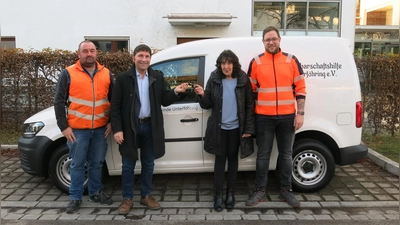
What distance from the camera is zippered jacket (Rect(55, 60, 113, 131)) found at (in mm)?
3855

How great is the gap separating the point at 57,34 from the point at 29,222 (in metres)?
9.43

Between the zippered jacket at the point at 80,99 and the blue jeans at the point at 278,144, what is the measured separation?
1.86 meters

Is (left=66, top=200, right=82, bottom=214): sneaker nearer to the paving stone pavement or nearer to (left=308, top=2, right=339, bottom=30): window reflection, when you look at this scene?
the paving stone pavement

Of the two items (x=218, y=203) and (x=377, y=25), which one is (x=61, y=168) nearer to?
(x=218, y=203)

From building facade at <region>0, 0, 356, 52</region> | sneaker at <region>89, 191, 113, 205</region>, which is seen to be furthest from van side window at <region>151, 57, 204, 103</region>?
building facade at <region>0, 0, 356, 52</region>

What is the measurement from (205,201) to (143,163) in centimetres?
95

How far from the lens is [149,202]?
4.18m

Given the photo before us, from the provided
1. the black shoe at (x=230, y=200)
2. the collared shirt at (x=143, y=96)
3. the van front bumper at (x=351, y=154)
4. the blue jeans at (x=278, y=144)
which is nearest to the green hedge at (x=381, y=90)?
the van front bumper at (x=351, y=154)

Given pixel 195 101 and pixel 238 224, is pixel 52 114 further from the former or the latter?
pixel 238 224

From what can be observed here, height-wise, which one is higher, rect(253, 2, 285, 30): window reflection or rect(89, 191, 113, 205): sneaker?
rect(253, 2, 285, 30): window reflection

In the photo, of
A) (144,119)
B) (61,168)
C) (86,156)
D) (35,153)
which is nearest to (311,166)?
(144,119)

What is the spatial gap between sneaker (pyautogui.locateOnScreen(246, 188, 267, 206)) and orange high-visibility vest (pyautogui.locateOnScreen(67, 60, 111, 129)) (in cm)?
202

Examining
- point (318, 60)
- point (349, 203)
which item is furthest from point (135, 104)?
point (349, 203)

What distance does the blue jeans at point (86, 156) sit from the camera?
13.0 ft
